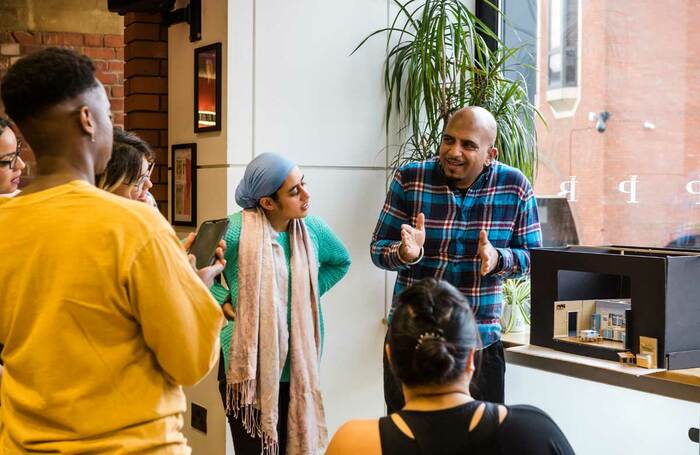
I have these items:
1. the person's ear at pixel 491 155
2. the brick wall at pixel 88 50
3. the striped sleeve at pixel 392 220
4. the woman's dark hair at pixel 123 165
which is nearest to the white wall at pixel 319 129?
the striped sleeve at pixel 392 220

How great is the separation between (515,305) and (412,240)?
900 millimetres

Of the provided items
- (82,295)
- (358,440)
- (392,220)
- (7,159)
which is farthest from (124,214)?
(392,220)

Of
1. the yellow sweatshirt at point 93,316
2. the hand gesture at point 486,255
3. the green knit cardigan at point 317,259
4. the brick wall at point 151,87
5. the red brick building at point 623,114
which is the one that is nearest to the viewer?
the yellow sweatshirt at point 93,316

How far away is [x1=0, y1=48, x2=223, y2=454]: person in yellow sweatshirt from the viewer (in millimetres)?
1467

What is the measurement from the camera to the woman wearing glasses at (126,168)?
8.20 ft

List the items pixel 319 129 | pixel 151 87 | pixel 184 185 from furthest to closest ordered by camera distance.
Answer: pixel 151 87 < pixel 184 185 < pixel 319 129

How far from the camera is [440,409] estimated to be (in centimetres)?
156

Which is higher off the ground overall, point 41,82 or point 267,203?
point 41,82

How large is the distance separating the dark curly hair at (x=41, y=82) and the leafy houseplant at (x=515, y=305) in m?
2.42

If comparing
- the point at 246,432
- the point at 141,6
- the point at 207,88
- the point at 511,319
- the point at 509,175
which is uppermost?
the point at 141,6

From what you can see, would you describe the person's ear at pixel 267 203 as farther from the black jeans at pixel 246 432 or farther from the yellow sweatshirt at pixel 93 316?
the yellow sweatshirt at pixel 93 316

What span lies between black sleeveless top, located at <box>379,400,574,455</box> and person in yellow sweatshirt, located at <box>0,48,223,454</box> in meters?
0.37

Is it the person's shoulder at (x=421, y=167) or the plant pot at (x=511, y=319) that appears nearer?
the person's shoulder at (x=421, y=167)

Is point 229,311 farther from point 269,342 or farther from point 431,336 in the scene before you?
point 431,336
